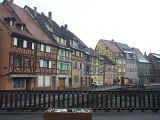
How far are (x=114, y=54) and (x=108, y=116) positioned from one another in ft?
158

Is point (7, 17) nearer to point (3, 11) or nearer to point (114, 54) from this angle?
point (3, 11)

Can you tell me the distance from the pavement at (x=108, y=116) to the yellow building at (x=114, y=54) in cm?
4584

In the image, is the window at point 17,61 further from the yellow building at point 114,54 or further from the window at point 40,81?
the yellow building at point 114,54

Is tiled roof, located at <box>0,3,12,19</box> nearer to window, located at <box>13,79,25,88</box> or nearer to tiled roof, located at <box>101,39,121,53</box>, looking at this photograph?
window, located at <box>13,79,25,88</box>

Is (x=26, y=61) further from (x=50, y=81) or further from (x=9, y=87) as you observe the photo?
(x=50, y=81)

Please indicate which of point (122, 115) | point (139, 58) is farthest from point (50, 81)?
point (139, 58)

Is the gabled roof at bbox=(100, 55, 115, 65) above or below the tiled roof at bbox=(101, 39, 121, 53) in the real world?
below

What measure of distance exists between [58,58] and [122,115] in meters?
23.2

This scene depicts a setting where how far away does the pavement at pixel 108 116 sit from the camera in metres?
7.18

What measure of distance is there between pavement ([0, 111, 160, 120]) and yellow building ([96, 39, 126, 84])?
45.8 metres

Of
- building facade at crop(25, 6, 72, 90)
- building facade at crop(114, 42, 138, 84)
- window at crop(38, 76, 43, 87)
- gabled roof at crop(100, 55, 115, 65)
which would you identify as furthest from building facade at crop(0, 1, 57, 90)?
building facade at crop(114, 42, 138, 84)

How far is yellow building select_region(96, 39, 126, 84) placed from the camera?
54.4m

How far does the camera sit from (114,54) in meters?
54.3

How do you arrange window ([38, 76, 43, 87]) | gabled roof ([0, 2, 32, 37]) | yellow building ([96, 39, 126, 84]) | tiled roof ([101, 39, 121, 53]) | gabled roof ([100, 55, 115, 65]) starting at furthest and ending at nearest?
1. tiled roof ([101, 39, 121, 53])
2. yellow building ([96, 39, 126, 84])
3. gabled roof ([100, 55, 115, 65])
4. window ([38, 76, 43, 87])
5. gabled roof ([0, 2, 32, 37])
